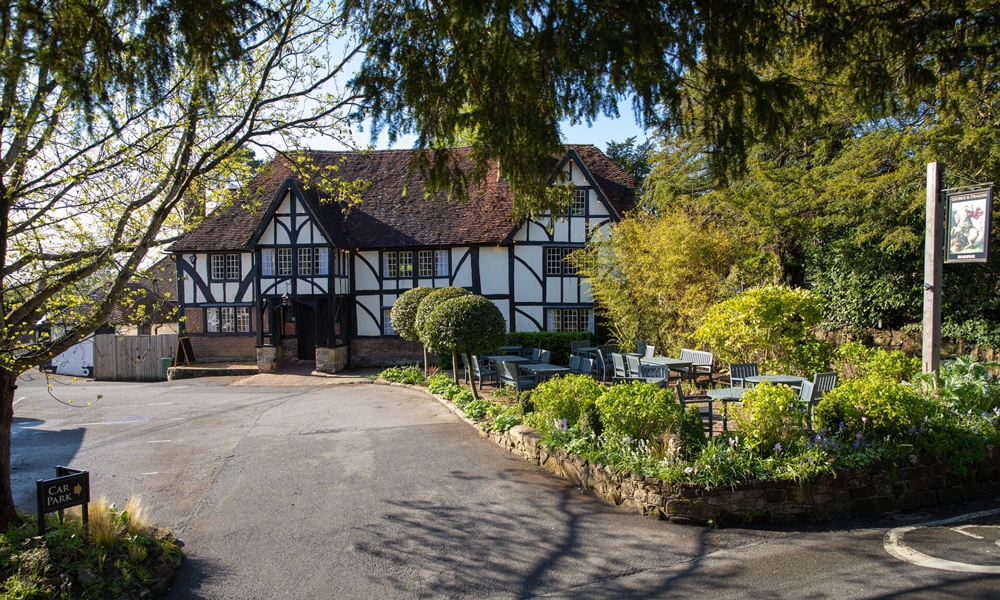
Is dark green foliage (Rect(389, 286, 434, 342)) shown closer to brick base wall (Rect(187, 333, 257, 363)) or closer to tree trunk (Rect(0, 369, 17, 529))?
brick base wall (Rect(187, 333, 257, 363))

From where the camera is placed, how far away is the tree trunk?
5.56 metres

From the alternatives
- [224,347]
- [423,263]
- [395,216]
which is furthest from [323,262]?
[224,347]

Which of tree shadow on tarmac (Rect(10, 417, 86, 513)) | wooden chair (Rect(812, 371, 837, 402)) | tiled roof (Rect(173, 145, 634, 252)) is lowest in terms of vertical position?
tree shadow on tarmac (Rect(10, 417, 86, 513))

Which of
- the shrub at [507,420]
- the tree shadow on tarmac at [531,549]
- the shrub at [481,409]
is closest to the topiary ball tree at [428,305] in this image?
the shrub at [481,409]

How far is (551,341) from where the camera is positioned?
20078 millimetres

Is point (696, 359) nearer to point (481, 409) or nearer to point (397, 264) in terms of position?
point (481, 409)

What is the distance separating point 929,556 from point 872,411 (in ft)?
6.21

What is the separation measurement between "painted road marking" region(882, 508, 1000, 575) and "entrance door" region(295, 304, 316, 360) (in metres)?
21.3

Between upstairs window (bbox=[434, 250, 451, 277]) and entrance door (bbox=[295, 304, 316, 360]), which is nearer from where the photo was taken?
upstairs window (bbox=[434, 250, 451, 277])

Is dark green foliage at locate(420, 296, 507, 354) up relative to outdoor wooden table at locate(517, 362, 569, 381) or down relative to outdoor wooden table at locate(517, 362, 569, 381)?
up

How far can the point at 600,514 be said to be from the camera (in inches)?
262

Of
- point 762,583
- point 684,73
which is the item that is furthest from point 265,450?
point 684,73

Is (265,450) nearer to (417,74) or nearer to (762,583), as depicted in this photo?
(417,74)

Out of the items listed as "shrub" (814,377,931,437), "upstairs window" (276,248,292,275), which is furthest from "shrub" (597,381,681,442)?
"upstairs window" (276,248,292,275)
